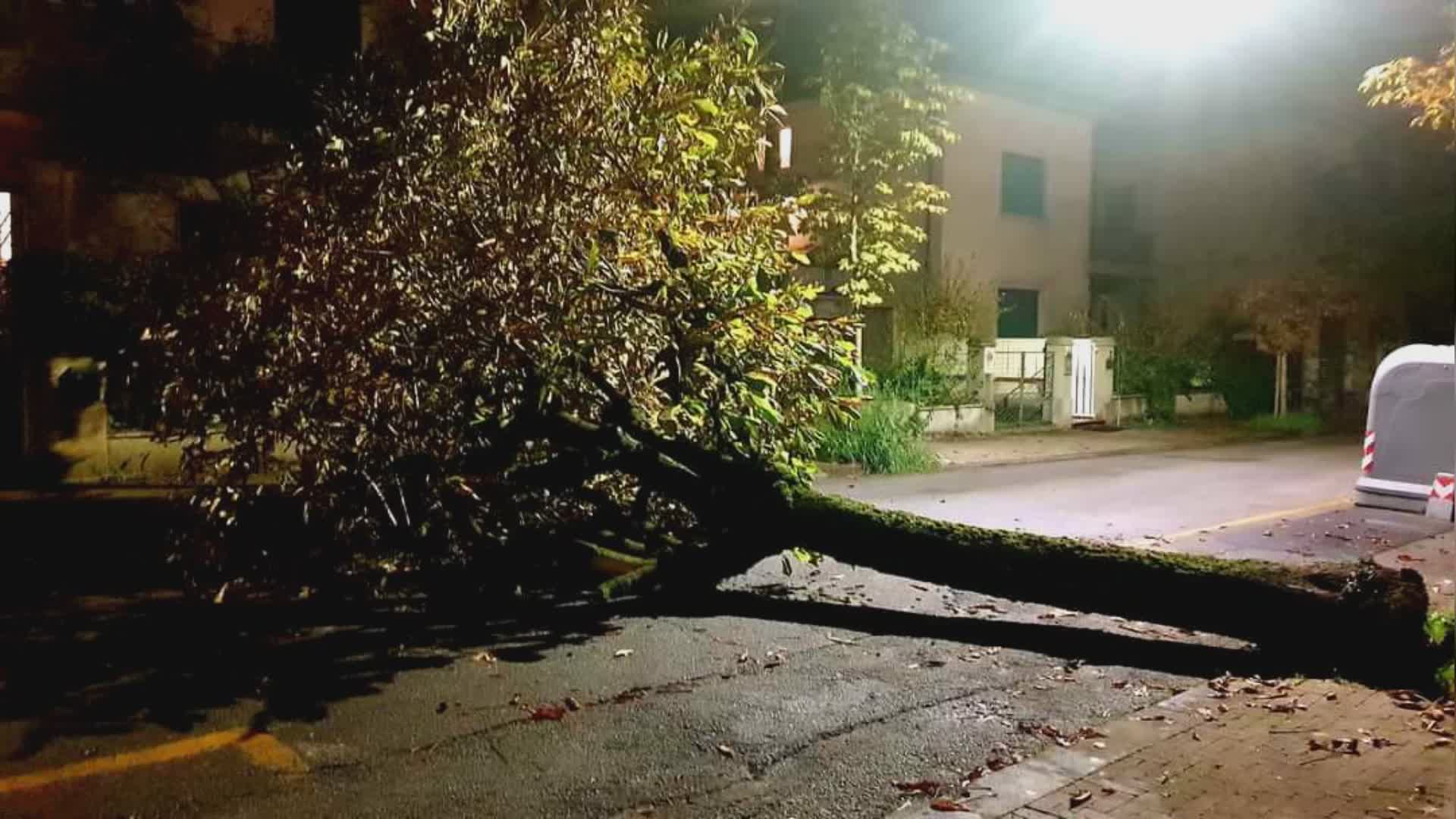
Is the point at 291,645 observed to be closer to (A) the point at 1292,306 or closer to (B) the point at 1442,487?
(B) the point at 1442,487

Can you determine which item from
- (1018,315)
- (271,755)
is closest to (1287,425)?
(1018,315)

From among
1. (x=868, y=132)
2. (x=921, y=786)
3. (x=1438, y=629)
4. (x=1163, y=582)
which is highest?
(x=868, y=132)

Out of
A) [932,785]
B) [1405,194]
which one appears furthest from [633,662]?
[1405,194]

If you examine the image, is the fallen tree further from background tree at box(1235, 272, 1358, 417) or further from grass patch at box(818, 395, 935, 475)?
background tree at box(1235, 272, 1358, 417)

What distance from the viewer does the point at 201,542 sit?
21.6 feet

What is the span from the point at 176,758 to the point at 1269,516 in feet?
33.8

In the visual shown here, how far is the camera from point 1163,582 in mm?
6094

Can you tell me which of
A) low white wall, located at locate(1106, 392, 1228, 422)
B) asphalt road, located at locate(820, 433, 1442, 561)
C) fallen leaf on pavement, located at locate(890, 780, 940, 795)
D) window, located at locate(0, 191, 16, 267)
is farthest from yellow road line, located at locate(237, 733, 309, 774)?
low white wall, located at locate(1106, 392, 1228, 422)

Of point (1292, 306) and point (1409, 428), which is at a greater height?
point (1292, 306)

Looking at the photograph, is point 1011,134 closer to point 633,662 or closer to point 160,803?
point 633,662

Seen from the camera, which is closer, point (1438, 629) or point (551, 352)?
point (1438, 629)

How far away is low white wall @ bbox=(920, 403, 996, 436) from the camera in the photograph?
18656 mm

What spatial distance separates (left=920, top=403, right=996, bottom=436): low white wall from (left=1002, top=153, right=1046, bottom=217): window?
18.9 feet

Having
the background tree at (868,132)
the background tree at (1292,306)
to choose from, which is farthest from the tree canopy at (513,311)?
the background tree at (1292,306)
